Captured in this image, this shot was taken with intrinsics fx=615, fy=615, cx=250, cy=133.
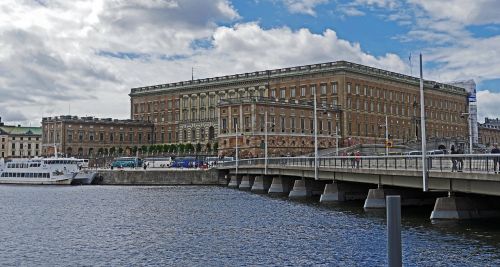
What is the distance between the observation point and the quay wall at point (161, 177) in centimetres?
10919

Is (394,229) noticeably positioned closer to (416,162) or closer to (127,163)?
(416,162)

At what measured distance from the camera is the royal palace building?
136 meters

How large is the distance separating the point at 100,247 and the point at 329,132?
115388 millimetres

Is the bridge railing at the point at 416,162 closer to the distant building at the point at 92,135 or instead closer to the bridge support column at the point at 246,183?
the bridge support column at the point at 246,183

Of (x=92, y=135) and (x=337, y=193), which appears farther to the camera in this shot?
(x=92, y=135)

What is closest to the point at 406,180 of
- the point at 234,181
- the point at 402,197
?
the point at 402,197

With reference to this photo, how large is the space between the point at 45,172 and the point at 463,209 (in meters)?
96.1

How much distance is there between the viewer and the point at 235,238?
37188 mm

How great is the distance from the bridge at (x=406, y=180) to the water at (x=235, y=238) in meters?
1.81

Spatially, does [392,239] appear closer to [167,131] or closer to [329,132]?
[329,132]

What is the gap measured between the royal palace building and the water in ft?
243

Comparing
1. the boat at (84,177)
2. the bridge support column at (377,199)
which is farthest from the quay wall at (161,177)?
the bridge support column at (377,199)

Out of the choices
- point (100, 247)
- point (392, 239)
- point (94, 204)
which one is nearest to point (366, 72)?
point (94, 204)

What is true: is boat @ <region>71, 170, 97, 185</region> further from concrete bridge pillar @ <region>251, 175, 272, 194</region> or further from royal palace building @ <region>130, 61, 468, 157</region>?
concrete bridge pillar @ <region>251, 175, 272, 194</region>
